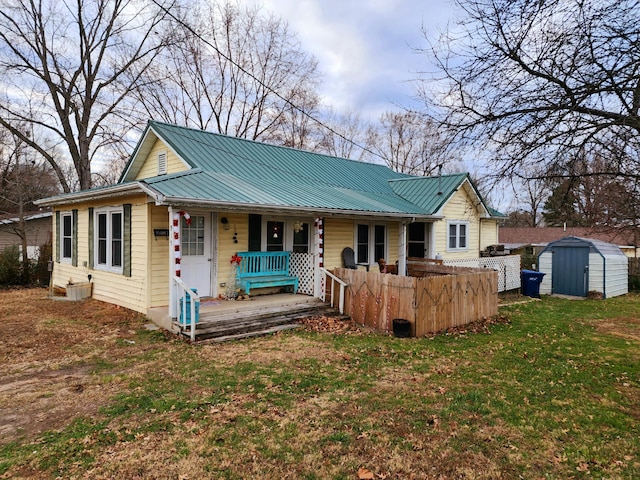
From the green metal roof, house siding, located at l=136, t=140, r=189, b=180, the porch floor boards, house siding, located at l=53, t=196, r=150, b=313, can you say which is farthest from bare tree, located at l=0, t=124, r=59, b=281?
the porch floor boards

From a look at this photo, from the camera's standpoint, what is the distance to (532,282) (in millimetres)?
15945

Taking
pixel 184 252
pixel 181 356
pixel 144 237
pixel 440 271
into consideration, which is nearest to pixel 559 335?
pixel 440 271

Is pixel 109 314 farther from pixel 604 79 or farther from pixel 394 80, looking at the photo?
pixel 604 79

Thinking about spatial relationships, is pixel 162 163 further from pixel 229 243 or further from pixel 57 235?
pixel 57 235

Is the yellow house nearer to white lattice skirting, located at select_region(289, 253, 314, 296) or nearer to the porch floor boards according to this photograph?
white lattice skirting, located at select_region(289, 253, 314, 296)

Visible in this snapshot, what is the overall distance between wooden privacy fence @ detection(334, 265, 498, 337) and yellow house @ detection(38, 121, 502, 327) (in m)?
1.47

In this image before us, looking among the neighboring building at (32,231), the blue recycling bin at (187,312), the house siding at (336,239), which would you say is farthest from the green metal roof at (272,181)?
the neighboring building at (32,231)

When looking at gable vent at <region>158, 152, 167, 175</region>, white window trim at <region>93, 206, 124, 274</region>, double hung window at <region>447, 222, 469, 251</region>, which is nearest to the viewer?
white window trim at <region>93, 206, 124, 274</region>

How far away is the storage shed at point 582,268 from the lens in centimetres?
1594

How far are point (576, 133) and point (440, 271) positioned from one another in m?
9.07

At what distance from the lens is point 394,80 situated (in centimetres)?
550

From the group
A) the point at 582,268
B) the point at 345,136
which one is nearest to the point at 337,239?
the point at 582,268

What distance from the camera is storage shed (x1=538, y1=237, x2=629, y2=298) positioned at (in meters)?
15.9

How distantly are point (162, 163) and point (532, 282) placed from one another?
14.7 meters
